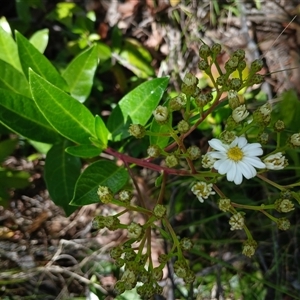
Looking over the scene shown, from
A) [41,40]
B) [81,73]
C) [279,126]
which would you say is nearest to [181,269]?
[279,126]

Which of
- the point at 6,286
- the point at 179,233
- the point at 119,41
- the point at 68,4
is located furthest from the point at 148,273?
the point at 68,4

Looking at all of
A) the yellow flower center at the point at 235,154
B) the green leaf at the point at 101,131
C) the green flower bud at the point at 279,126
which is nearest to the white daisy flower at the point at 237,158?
the yellow flower center at the point at 235,154

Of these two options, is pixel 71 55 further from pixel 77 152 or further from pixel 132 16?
pixel 77 152

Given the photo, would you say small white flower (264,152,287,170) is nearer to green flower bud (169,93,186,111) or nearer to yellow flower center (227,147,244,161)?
yellow flower center (227,147,244,161)

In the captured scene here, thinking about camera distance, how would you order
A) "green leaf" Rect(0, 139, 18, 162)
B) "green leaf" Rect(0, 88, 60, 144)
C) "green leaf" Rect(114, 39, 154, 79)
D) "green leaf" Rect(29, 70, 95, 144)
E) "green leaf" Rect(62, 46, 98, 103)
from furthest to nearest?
1. "green leaf" Rect(114, 39, 154, 79)
2. "green leaf" Rect(0, 139, 18, 162)
3. "green leaf" Rect(62, 46, 98, 103)
4. "green leaf" Rect(0, 88, 60, 144)
5. "green leaf" Rect(29, 70, 95, 144)

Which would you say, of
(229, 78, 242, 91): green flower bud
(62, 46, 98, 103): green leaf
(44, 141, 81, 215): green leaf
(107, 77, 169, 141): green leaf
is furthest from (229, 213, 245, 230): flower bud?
(62, 46, 98, 103): green leaf

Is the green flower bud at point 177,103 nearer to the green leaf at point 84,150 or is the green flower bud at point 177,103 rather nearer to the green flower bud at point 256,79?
the green flower bud at point 256,79
